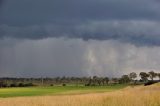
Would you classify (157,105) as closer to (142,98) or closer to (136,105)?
(136,105)

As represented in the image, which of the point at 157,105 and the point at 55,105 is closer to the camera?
the point at 157,105

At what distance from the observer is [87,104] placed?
94.0 ft

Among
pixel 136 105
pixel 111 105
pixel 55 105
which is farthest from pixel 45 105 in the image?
pixel 136 105

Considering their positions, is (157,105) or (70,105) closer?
(157,105)

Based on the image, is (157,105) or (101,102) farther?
(101,102)

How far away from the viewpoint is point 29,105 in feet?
94.8

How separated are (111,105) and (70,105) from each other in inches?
114

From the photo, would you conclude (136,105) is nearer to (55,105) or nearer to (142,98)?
(142,98)

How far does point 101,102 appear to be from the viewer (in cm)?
2898

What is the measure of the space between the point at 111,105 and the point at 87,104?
2.08m

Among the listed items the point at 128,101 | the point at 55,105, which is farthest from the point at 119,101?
the point at 55,105

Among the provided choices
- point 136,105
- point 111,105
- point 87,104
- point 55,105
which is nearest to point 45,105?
point 55,105

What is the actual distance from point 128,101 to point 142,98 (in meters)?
1.37

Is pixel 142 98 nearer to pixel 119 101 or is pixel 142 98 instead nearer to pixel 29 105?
pixel 119 101
